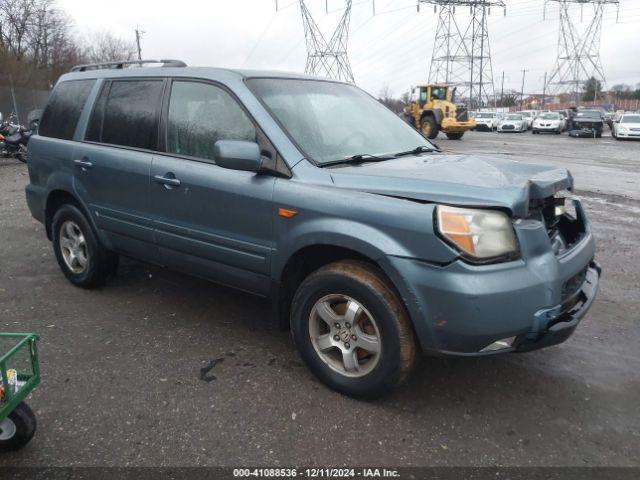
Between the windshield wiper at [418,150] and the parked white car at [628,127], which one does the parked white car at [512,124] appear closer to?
the parked white car at [628,127]

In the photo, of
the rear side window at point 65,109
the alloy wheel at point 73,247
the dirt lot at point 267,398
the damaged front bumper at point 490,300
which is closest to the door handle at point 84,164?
the rear side window at point 65,109

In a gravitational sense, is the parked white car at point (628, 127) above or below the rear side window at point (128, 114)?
below

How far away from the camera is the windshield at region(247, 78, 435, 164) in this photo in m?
3.38

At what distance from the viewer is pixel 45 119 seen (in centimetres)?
494

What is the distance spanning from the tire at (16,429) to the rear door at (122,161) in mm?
1585

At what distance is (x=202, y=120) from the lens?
3.67 m

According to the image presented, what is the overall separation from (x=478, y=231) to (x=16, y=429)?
2.35 metres

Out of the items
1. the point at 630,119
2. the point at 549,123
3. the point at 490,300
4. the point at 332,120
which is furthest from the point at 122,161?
the point at 549,123

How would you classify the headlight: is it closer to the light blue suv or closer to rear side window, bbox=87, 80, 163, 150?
the light blue suv

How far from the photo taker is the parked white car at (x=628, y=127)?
96.4ft

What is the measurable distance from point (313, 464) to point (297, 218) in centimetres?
127

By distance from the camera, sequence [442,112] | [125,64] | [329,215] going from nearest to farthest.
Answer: [329,215] < [125,64] < [442,112]

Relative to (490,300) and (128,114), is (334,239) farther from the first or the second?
(128,114)

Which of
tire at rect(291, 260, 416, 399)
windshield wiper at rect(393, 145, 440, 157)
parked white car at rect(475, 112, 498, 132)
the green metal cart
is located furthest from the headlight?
parked white car at rect(475, 112, 498, 132)
